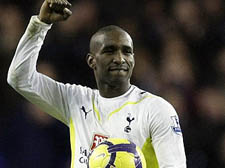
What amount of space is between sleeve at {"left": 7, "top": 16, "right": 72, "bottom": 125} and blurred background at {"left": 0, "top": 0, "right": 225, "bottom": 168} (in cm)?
185

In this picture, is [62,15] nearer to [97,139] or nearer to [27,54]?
[27,54]

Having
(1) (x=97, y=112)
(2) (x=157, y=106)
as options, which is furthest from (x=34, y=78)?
(2) (x=157, y=106)

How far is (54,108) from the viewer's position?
333cm

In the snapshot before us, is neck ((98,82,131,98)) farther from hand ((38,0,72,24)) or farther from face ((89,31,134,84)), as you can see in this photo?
hand ((38,0,72,24))

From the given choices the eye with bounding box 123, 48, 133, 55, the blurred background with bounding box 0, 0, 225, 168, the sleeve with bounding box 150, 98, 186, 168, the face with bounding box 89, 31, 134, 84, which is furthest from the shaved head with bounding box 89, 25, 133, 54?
the blurred background with bounding box 0, 0, 225, 168

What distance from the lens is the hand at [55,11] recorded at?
2957mm

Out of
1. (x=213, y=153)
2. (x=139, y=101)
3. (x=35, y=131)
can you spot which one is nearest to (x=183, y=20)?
(x=213, y=153)

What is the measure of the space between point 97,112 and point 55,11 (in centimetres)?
71

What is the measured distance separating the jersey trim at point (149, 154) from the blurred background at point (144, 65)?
2200mm

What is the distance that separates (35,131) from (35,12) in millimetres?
1386

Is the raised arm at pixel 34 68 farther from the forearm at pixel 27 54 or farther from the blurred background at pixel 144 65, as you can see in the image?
the blurred background at pixel 144 65

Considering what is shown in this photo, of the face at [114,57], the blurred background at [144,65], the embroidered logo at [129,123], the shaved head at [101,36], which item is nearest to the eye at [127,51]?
the face at [114,57]

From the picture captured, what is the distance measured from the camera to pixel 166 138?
2.84 meters

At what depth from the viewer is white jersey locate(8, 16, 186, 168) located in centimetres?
288
